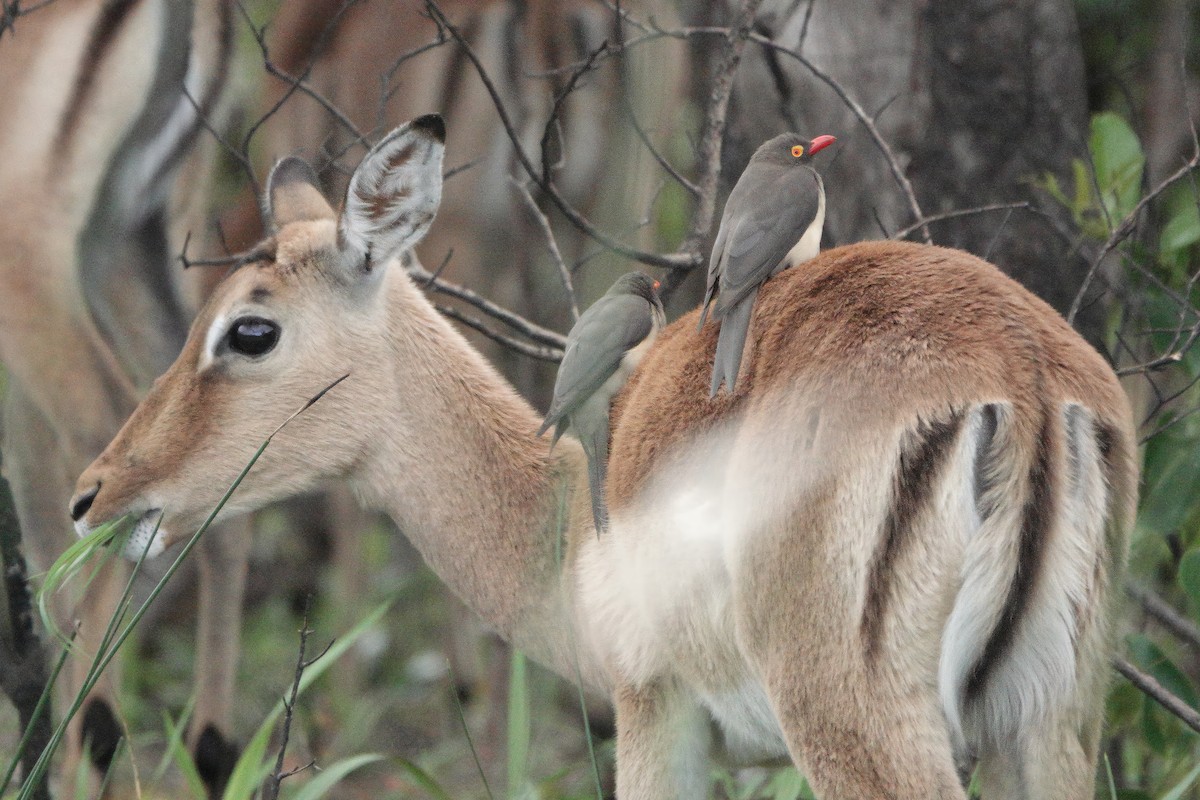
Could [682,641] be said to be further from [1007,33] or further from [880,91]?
[1007,33]

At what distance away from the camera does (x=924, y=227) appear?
344 centimetres

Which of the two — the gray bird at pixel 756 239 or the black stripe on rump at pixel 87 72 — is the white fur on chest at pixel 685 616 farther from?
the black stripe on rump at pixel 87 72

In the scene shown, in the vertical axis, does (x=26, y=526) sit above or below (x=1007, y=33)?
below

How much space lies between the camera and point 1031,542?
210 cm

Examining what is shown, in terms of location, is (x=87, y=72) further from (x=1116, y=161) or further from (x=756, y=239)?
(x=1116, y=161)

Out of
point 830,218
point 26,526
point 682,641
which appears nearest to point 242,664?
point 26,526

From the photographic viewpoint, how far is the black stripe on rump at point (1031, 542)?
2.09 meters

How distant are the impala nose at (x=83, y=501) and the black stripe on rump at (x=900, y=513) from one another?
1738 millimetres

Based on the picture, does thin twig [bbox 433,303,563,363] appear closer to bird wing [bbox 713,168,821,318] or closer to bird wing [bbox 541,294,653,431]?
bird wing [bbox 541,294,653,431]

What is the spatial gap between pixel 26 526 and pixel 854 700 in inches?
127

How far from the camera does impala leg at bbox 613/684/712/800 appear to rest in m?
2.55

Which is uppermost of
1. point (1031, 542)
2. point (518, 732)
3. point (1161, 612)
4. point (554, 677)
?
point (1031, 542)

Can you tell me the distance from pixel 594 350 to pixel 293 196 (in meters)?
1.19

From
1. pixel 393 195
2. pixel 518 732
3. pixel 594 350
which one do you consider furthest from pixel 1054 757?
pixel 393 195
